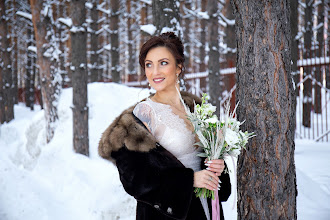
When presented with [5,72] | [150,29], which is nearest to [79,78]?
[150,29]

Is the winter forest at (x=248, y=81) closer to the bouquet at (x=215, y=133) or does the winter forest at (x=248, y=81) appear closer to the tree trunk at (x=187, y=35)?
the bouquet at (x=215, y=133)

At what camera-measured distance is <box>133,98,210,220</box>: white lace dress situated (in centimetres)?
213

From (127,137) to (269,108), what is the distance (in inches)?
44.8

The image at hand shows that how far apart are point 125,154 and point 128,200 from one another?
3390mm

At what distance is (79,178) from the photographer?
6.21 meters

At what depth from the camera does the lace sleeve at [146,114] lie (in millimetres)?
2145

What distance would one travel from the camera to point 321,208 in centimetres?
399

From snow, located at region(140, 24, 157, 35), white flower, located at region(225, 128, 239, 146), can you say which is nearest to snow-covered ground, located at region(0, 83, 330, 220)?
snow, located at region(140, 24, 157, 35)

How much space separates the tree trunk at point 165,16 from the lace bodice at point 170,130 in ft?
10.3

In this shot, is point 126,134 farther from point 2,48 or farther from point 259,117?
point 2,48

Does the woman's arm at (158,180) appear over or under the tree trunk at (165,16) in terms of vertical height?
under

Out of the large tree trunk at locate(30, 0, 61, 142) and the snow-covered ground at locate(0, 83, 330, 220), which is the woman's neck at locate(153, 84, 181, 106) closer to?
the snow-covered ground at locate(0, 83, 330, 220)

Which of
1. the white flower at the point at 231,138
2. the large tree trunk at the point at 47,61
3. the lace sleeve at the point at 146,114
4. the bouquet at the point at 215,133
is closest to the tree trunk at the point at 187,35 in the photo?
the large tree trunk at the point at 47,61

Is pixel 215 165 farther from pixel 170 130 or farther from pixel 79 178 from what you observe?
pixel 79 178
